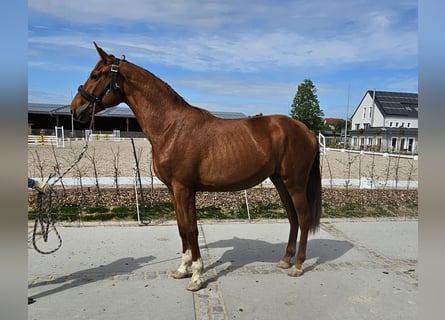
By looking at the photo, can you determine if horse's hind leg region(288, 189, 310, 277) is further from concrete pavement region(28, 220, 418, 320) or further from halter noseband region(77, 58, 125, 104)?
halter noseband region(77, 58, 125, 104)

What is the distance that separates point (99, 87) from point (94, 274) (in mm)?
2047

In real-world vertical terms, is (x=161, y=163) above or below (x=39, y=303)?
above

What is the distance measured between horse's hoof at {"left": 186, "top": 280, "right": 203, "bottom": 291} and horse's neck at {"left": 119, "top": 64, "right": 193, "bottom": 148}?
57.6 inches

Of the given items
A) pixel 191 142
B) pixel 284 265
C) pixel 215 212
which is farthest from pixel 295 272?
pixel 215 212

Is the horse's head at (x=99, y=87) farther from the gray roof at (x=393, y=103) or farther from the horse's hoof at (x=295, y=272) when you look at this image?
the gray roof at (x=393, y=103)

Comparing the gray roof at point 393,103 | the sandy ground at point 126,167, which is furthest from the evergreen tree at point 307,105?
the sandy ground at point 126,167

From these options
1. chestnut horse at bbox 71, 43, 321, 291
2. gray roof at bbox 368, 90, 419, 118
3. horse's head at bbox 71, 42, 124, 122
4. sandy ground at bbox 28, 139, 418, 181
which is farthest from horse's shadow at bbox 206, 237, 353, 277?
gray roof at bbox 368, 90, 419, 118

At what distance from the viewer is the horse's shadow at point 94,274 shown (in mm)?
3279

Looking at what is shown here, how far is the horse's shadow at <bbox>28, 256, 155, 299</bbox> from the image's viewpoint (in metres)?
3.28

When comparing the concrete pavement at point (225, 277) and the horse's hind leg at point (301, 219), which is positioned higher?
the horse's hind leg at point (301, 219)
